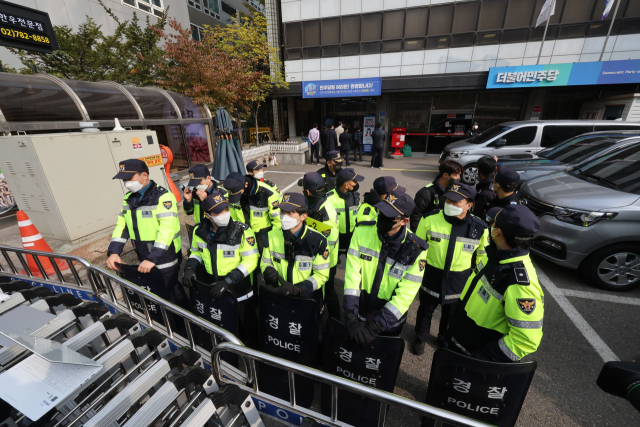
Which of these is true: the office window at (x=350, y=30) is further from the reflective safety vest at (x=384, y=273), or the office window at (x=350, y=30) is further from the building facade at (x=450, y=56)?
the reflective safety vest at (x=384, y=273)

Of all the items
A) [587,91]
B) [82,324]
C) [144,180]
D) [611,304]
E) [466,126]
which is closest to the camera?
[82,324]

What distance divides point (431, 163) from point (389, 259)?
40.6 ft

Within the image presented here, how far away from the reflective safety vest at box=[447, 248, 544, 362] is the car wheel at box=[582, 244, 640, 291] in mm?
3015

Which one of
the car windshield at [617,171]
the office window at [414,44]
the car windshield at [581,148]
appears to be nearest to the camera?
the car windshield at [617,171]

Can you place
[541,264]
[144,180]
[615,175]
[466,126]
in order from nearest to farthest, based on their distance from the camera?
[144,180] → [615,175] → [541,264] → [466,126]

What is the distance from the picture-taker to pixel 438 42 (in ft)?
42.9

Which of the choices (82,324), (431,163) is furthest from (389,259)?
(431,163)

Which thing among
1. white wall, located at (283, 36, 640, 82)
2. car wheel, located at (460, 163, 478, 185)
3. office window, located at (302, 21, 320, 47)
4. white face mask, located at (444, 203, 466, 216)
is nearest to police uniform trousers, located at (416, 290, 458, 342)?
white face mask, located at (444, 203, 466, 216)

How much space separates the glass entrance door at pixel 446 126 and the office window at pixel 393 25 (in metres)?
4.39

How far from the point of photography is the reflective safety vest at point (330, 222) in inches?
113

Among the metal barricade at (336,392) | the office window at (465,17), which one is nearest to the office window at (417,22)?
the office window at (465,17)

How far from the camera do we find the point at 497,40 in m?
12.4

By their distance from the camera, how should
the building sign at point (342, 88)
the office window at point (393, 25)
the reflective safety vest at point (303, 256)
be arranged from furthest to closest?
the building sign at point (342, 88)
the office window at point (393, 25)
the reflective safety vest at point (303, 256)

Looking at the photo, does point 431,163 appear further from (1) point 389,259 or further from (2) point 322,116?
(1) point 389,259
